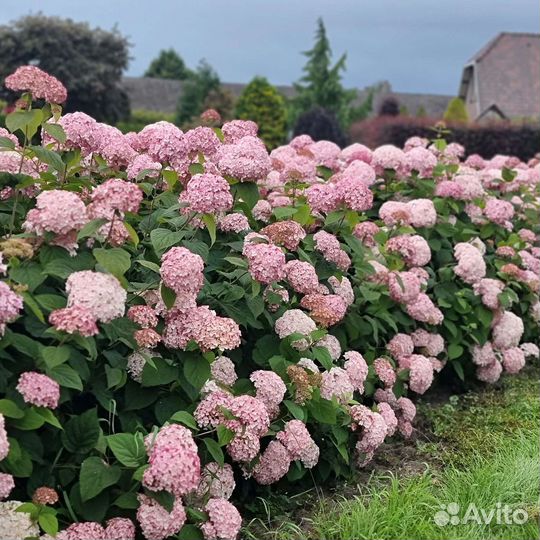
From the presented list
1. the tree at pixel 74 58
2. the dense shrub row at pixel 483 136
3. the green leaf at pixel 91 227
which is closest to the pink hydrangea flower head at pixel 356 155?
the green leaf at pixel 91 227

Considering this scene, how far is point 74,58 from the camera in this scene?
37281 millimetres

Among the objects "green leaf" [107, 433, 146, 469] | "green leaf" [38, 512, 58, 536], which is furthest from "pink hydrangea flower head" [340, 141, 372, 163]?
"green leaf" [38, 512, 58, 536]

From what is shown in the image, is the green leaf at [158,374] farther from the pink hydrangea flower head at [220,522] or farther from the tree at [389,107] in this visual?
the tree at [389,107]

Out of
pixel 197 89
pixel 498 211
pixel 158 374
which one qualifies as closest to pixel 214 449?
pixel 158 374

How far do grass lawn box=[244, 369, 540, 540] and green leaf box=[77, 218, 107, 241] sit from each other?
1.31 metres

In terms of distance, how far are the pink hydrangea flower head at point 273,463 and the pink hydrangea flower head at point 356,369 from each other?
61 centimetres

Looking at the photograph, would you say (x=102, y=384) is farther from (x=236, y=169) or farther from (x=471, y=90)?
(x=471, y=90)

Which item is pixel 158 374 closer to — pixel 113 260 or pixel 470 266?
pixel 113 260

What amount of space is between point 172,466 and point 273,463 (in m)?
0.86

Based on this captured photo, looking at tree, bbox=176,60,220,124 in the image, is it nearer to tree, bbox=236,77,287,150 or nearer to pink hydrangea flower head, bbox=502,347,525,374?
tree, bbox=236,77,287,150

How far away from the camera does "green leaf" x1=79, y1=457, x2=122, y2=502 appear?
8.81ft

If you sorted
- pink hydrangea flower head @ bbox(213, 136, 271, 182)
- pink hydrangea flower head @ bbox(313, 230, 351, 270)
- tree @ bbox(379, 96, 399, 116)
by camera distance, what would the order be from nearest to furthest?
1. pink hydrangea flower head @ bbox(213, 136, 271, 182)
2. pink hydrangea flower head @ bbox(313, 230, 351, 270)
3. tree @ bbox(379, 96, 399, 116)

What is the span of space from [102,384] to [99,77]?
35529 mm

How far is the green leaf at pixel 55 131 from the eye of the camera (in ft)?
10.5
